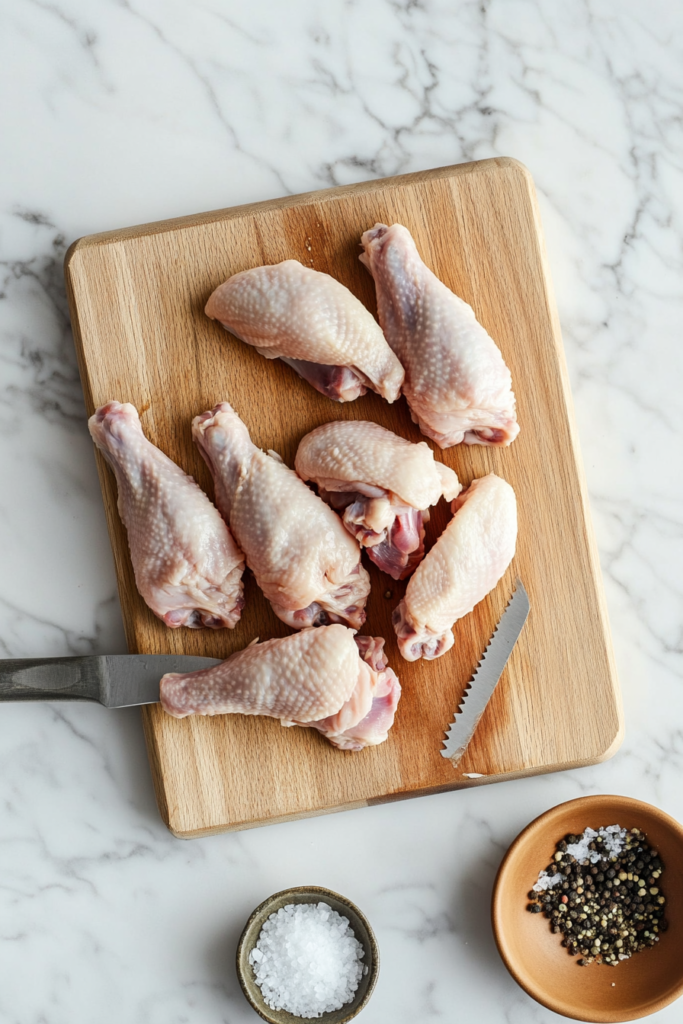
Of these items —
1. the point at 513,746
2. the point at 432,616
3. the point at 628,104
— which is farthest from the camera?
the point at 628,104

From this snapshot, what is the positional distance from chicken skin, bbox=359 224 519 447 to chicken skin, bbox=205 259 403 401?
48 mm

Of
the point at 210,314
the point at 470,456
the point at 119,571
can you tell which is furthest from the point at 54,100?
the point at 470,456

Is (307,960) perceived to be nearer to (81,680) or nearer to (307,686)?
(307,686)

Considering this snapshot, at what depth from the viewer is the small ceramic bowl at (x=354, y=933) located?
190cm

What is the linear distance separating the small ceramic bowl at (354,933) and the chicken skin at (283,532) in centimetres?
64

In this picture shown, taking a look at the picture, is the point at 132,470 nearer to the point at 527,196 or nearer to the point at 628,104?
the point at 527,196

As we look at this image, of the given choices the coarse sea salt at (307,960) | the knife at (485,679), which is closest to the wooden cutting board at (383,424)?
the knife at (485,679)

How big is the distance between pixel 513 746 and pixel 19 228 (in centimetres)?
174

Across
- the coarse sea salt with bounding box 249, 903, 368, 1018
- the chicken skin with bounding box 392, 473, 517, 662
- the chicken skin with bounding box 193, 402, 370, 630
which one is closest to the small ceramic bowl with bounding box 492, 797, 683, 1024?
the coarse sea salt with bounding box 249, 903, 368, 1018

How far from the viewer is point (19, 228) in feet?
6.69

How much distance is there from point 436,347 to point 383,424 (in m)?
0.24

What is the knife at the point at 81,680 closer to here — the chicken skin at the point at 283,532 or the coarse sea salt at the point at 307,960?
the chicken skin at the point at 283,532

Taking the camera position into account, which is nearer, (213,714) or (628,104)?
(213,714)

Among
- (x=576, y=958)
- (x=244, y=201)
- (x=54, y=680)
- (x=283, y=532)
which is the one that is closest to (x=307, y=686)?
(x=283, y=532)
